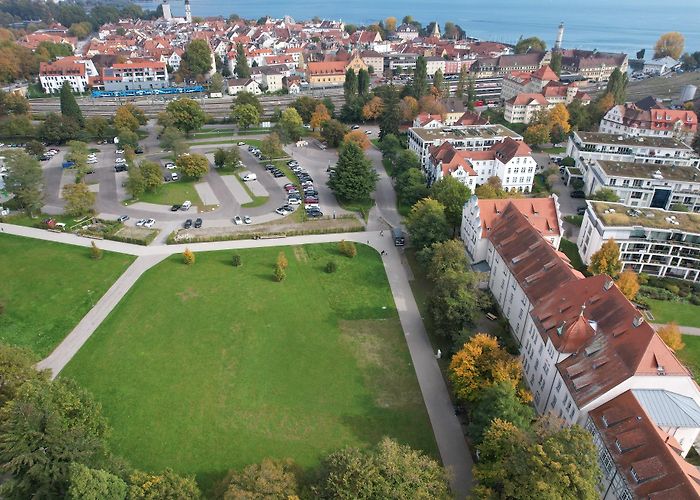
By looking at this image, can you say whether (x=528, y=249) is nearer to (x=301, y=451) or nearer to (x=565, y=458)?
(x=565, y=458)

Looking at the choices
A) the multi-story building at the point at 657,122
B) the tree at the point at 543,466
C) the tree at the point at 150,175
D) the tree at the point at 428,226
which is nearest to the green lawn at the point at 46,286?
the tree at the point at 150,175

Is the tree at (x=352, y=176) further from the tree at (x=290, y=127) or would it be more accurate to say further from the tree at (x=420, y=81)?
the tree at (x=420, y=81)

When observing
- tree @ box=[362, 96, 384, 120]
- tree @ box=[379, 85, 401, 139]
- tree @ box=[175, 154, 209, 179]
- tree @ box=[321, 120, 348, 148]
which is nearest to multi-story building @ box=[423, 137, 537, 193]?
tree @ box=[379, 85, 401, 139]

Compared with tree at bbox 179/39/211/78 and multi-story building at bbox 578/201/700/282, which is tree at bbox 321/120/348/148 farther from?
tree at bbox 179/39/211/78

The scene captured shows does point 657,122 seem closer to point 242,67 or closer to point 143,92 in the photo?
point 242,67

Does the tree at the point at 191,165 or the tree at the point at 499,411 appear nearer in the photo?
the tree at the point at 499,411

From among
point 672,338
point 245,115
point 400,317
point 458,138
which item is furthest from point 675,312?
point 245,115
